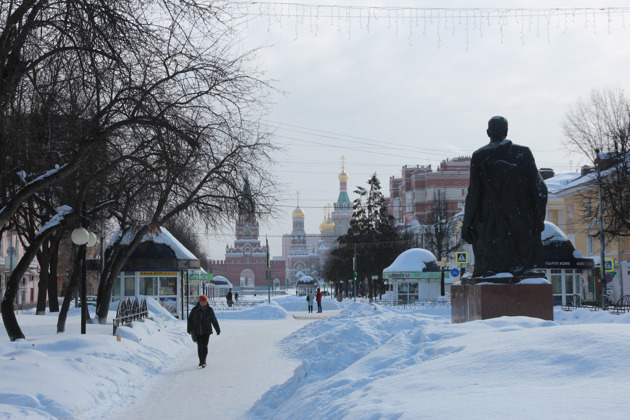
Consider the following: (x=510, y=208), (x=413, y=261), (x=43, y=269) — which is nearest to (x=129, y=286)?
(x=43, y=269)

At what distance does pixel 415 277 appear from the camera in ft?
169

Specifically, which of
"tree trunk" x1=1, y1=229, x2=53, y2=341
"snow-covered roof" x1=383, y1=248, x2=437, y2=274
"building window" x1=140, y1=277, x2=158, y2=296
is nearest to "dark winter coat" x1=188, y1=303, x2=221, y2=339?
"tree trunk" x1=1, y1=229, x2=53, y2=341

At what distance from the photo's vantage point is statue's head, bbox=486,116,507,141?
45.2 feet

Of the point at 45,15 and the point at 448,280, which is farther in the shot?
the point at 448,280

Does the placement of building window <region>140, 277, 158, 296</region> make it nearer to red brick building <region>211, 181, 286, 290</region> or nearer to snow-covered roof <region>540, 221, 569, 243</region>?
snow-covered roof <region>540, 221, 569, 243</region>

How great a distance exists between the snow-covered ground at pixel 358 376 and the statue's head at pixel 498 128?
378 centimetres

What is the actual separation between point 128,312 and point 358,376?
44.6 ft

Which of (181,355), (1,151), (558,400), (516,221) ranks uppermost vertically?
(1,151)

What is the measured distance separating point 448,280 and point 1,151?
160 ft

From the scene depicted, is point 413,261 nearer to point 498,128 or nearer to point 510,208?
point 498,128

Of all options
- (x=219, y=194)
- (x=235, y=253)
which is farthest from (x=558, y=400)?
(x=235, y=253)

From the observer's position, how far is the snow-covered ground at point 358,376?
573 centimetres

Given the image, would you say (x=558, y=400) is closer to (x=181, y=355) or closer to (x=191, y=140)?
(x=191, y=140)

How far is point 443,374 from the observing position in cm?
720
